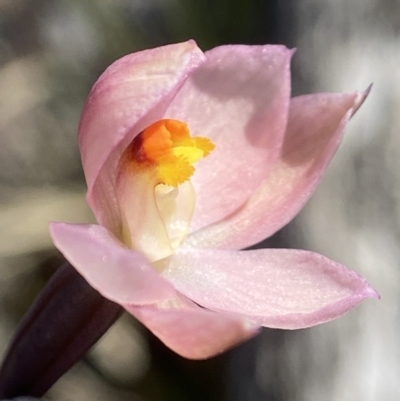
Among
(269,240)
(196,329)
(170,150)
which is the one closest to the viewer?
(196,329)

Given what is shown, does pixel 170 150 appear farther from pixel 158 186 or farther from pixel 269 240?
pixel 269 240

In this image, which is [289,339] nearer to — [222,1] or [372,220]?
[372,220]

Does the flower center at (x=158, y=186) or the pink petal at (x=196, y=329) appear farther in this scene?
the flower center at (x=158, y=186)

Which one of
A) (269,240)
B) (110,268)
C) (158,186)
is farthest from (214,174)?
(269,240)

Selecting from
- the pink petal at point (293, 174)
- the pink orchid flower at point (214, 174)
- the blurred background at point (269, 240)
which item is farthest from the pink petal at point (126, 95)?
the blurred background at point (269, 240)

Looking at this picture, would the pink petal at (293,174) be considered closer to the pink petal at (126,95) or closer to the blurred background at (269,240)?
the pink petal at (126,95)

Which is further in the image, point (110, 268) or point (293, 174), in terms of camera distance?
point (293, 174)

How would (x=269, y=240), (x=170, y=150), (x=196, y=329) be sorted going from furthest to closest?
(x=269, y=240) < (x=170, y=150) < (x=196, y=329)
